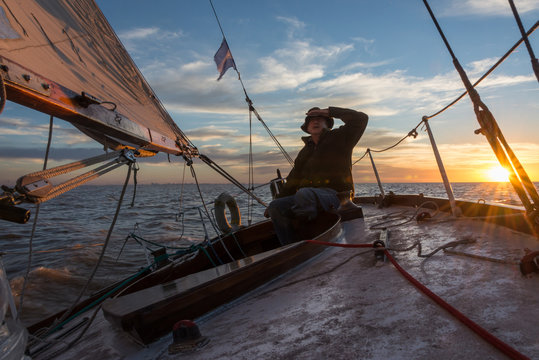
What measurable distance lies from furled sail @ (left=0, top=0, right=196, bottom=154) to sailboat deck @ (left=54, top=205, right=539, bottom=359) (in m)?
1.44

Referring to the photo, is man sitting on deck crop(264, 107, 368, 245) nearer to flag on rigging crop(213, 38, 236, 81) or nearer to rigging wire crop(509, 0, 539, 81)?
rigging wire crop(509, 0, 539, 81)

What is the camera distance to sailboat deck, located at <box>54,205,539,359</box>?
1.20 meters

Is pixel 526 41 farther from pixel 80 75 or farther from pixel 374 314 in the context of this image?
pixel 80 75

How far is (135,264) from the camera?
24.2 ft

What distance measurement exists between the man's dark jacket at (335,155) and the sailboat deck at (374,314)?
182 centimetres

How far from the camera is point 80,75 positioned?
2.60 metres

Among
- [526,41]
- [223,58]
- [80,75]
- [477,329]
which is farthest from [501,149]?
[223,58]

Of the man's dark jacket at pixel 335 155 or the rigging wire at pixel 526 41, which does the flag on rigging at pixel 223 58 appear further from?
the rigging wire at pixel 526 41

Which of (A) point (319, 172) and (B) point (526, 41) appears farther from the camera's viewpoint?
(A) point (319, 172)

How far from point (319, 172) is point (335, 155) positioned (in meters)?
0.31

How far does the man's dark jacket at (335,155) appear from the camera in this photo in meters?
4.03

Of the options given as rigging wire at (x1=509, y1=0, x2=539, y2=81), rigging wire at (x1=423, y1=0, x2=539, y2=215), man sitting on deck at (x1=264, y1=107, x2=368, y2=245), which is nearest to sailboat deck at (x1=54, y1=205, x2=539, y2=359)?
rigging wire at (x1=423, y1=0, x2=539, y2=215)

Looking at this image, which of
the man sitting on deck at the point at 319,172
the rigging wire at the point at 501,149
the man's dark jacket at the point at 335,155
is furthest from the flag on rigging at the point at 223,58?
the rigging wire at the point at 501,149

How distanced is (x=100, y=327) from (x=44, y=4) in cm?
248
